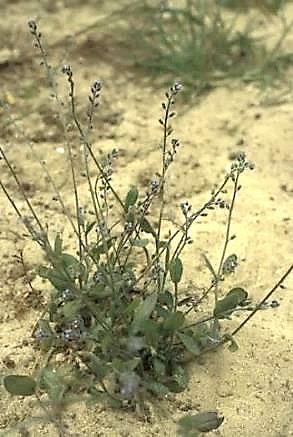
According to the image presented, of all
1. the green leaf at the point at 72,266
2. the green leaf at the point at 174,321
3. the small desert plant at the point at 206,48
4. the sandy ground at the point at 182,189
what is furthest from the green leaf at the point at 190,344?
the small desert plant at the point at 206,48

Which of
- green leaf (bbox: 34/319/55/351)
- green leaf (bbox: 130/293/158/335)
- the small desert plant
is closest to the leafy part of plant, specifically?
green leaf (bbox: 130/293/158/335)

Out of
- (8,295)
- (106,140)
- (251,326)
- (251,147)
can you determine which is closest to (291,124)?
(251,147)

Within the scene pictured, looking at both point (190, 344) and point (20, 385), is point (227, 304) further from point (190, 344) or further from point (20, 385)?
point (20, 385)

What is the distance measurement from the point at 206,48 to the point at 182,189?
785 mm

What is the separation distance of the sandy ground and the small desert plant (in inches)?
2.9

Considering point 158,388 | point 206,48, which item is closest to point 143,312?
point 158,388

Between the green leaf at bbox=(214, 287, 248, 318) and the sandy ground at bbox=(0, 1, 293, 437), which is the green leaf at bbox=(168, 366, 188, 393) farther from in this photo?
the green leaf at bbox=(214, 287, 248, 318)

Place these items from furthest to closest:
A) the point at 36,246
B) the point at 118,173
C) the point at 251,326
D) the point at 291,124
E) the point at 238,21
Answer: the point at 238,21, the point at 291,124, the point at 118,173, the point at 36,246, the point at 251,326

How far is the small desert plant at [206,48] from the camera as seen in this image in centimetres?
329

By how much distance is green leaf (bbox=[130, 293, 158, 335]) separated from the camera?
6.41ft

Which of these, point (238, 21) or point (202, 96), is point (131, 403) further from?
point (238, 21)

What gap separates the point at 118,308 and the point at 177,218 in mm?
645

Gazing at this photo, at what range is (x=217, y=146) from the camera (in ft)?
9.78

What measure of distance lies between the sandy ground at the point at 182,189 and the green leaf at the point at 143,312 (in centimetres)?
21
